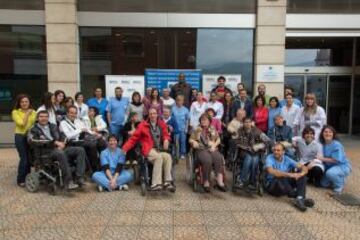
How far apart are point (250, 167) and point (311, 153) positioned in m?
1.39

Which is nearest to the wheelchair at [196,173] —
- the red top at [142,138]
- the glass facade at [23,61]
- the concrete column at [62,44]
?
the red top at [142,138]

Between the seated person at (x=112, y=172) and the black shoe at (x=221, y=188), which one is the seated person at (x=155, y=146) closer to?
the seated person at (x=112, y=172)

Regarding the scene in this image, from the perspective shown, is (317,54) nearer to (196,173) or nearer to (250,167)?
(250,167)

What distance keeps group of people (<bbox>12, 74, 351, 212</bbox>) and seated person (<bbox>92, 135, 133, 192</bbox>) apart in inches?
0.7

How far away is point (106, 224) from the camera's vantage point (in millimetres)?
4777

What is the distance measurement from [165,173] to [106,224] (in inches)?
59.4

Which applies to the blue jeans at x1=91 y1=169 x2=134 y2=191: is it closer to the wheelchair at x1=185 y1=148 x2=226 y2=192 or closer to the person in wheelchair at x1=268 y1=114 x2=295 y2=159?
the wheelchair at x1=185 y1=148 x2=226 y2=192

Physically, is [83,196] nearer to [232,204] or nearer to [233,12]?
[232,204]

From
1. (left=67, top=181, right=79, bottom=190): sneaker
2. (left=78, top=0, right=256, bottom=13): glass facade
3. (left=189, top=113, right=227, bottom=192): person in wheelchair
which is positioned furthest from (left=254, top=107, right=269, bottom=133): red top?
(left=78, top=0, right=256, bottom=13): glass facade

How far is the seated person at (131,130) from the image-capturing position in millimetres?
6695

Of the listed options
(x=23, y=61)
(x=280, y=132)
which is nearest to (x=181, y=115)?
(x=280, y=132)

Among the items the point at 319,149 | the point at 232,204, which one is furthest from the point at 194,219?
the point at 319,149

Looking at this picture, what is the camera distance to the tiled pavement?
4.51 m

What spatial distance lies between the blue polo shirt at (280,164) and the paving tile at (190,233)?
1775mm
